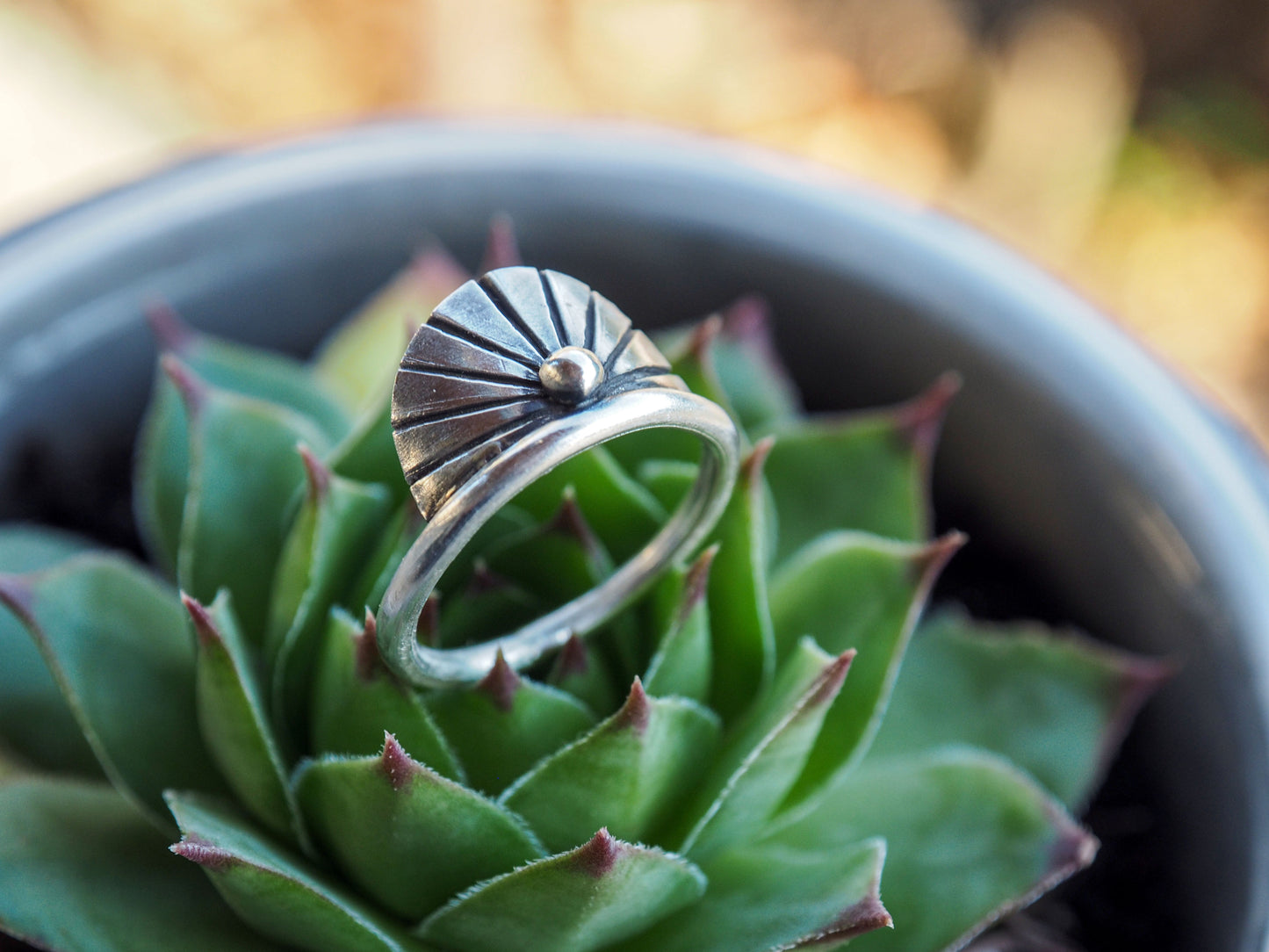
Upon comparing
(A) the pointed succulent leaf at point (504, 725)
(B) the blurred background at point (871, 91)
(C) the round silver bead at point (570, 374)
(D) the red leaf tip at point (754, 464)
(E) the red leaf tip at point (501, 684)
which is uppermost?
(B) the blurred background at point (871, 91)

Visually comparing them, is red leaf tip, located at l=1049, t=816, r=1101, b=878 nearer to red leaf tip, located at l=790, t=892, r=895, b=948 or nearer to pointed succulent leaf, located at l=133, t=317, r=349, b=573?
red leaf tip, located at l=790, t=892, r=895, b=948

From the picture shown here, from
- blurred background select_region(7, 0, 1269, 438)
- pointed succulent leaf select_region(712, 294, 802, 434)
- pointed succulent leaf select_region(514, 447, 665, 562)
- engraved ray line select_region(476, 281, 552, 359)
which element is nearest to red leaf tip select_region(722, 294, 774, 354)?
pointed succulent leaf select_region(712, 294, 802, 434)

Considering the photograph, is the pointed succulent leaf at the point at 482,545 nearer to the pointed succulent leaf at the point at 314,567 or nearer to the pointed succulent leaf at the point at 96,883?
the pointed succulent leaf at the point at 314,567

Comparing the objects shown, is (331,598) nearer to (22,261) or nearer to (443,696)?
(443,696)

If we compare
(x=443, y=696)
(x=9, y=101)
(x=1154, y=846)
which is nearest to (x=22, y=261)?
(x=443, y=696)

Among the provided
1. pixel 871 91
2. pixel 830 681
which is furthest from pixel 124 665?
pixel 871 91

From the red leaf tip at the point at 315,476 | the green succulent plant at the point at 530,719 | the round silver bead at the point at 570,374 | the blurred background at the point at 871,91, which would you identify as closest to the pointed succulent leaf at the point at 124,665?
the green succulent plant at the point at 530,719

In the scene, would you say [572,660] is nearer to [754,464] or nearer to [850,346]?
[754,464]

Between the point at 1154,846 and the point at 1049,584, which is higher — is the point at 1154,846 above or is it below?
below
